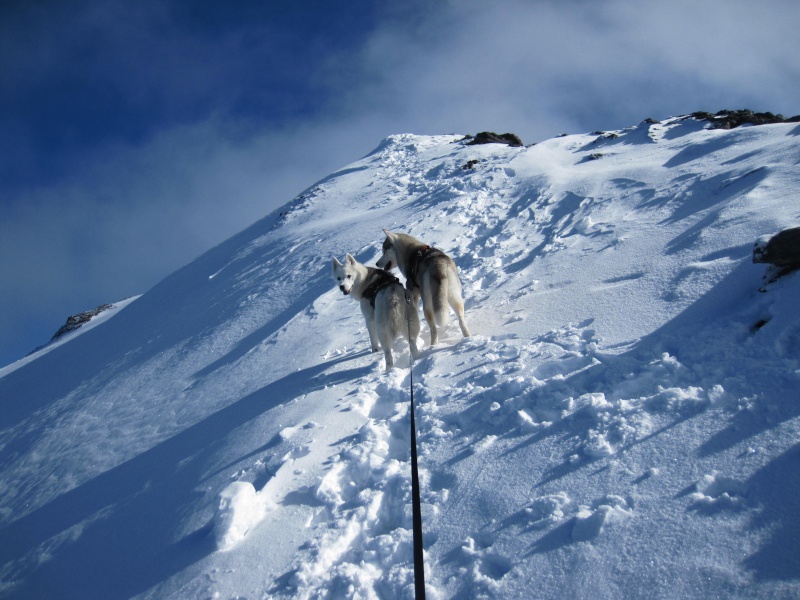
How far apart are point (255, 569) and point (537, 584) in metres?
2.12

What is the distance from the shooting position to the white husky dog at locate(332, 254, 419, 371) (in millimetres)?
6125

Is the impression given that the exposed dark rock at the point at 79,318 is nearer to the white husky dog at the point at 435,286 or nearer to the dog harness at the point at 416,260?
the dog harness at the point at 416,260

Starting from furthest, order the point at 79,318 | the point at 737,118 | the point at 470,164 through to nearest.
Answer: the point at 79,318
the point at 470,164
the point at 737,118

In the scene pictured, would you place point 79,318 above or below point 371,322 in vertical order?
above

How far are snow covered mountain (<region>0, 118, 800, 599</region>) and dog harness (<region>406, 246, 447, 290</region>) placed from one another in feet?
3.42

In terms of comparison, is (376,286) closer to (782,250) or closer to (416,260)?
(416,260)

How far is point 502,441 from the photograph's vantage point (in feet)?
12.3

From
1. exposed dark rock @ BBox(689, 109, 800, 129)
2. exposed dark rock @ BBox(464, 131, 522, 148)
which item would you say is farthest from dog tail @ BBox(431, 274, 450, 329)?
exposed dark rock @ BBox(464, 131, 522, 148)

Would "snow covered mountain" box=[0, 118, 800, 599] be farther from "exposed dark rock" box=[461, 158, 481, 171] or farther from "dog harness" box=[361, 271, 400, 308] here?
"exposed dark rock" box=[461, 158, 481, 171]

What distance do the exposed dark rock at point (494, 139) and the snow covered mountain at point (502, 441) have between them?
16.3 metres

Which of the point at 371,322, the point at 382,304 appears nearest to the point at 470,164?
the point at 371,322

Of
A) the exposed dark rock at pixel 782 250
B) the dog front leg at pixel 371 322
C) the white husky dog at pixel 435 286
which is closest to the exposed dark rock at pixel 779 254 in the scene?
the exposed dark rock at pixel 782 250

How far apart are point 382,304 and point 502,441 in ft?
9.99

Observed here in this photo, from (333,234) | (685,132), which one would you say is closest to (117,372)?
(333,234)
